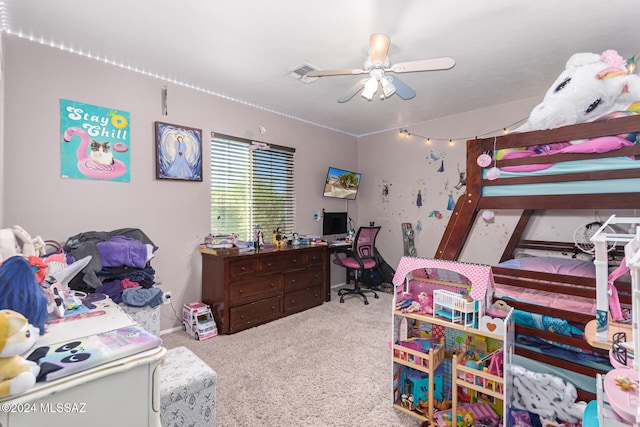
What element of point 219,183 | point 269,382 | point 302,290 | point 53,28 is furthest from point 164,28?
point 302,290

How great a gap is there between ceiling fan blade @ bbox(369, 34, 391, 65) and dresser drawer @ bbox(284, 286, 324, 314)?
2.69 metres

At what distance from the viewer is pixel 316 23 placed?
211 centimetres

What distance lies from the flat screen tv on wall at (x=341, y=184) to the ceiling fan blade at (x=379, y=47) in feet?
8.56

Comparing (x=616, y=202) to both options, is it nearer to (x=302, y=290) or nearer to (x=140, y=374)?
(x=140, y=374)

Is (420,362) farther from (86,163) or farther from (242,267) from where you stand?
(86,163)

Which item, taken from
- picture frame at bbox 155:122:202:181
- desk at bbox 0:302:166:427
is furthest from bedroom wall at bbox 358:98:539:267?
desk at bbox 0:302:166:427

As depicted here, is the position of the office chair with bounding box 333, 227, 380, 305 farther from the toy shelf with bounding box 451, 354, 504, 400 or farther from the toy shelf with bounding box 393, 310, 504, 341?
the toy shelf with bounding box 451, 354, 504, 400

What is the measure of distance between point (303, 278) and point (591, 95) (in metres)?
3.15

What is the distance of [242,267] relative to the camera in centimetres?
318

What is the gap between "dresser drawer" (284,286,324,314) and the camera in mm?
3643

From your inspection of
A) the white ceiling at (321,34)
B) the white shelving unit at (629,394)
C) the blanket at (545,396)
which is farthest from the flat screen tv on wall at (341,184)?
the white shelving unit at (629,394)

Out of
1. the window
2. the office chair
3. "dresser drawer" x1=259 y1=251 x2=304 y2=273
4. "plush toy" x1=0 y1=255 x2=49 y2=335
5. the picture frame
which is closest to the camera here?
"plush toy" x1=0 y1=255 x2=49 y2=335

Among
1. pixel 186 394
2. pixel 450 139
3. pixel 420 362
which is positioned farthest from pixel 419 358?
pixel 450 139

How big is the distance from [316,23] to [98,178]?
2270mm
